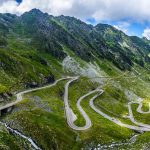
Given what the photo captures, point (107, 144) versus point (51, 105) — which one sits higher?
point (51, 105)

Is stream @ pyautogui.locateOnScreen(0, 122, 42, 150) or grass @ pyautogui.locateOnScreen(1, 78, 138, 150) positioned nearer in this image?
stream @ pyautogui.locateOnScreen(0, 122, 42, 150)

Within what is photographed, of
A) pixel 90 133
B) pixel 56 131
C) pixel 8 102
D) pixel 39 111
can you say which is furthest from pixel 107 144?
pixel 8 102

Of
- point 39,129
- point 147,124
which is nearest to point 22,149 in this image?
point 39,129

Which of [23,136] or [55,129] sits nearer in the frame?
[23,136]

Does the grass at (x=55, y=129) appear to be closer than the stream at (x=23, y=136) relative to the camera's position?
No

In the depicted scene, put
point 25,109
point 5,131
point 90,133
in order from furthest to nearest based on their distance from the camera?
point 25,109, point 90,133, point 5,131

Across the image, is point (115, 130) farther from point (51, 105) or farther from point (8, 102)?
point (8, 102)

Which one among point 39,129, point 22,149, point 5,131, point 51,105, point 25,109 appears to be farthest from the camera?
point 51,105

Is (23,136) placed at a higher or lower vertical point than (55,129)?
lower

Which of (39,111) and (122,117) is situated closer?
(39,111)
